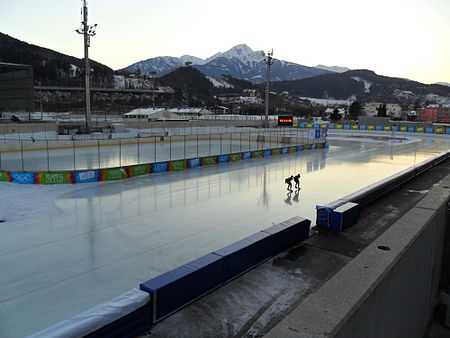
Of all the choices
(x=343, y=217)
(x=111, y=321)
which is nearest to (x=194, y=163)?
(x=343, y=217)

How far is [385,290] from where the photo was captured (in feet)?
26.1

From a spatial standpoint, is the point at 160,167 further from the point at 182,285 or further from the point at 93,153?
the point at 182,285

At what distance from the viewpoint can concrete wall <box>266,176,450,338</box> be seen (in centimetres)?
604

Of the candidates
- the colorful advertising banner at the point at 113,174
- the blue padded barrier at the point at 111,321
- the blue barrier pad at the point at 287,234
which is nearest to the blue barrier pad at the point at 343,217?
the blue barrier pad at the point at 287,234

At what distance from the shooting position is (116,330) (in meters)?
5.46

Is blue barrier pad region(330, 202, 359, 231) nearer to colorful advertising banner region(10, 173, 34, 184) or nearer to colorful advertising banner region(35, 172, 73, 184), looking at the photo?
colorful advertising banner region(35, 172, 73, 184)

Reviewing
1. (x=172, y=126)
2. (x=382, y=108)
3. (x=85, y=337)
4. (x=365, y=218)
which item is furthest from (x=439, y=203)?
(x=382, y=108)

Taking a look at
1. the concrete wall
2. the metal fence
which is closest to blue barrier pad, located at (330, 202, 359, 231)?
the concrete wall

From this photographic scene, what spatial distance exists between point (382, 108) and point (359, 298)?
120m

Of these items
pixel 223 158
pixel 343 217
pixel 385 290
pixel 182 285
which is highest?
pixel 343 217

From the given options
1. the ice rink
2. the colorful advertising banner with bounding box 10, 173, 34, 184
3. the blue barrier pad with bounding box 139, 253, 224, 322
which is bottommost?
the ice rink

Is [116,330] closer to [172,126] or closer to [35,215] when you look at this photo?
[35,215]

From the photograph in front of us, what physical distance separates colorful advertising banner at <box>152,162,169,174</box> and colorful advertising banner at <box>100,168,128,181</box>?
7.37 ft

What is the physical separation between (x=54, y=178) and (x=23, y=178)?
1.63 metres
